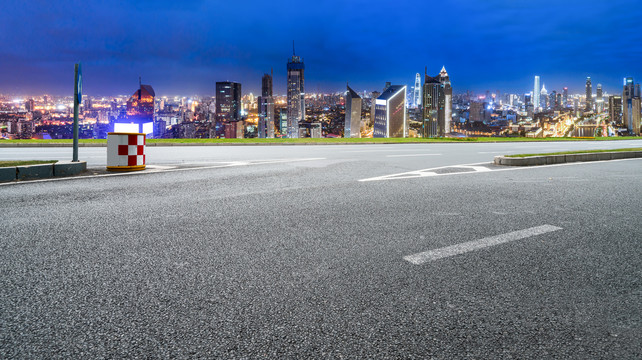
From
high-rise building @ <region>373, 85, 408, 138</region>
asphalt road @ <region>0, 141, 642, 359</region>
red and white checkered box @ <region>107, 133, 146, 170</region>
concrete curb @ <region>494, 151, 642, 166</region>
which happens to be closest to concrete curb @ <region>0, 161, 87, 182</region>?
red and white checkered box @ <region>107, 133, 146, 170</region>

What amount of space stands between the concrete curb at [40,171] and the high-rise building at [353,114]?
362 feet

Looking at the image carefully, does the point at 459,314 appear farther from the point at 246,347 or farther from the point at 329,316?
the point at 246,347

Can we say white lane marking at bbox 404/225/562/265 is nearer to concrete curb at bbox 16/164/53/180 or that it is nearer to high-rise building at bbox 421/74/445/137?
concrete curb at bbox 16/164/53/180

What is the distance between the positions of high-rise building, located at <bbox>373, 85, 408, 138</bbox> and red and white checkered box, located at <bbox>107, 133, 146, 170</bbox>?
84.7m

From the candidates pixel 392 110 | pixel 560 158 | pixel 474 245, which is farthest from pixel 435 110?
pixel 474 245

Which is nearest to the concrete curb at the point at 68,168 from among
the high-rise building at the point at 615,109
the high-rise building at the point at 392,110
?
the high-rise building at the point at 392,110

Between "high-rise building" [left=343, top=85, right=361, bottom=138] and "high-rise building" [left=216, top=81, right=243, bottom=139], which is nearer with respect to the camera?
"high-rise building" [left=343, top=85, right=361, bottom=138]

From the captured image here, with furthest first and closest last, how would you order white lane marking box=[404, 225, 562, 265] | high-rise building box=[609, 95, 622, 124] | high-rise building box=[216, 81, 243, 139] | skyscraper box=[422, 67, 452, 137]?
high-rise building box=[216, 81, 243, 139] → skyscraper box=[422, 67, 452, 137] → high-rise building box=[609, 95, 622, 124] → white lane marking box=[404, 225, 562, 265]

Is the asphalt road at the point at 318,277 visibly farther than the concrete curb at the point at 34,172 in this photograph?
No

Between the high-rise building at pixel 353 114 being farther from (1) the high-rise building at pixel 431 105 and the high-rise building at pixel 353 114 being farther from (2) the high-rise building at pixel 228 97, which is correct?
(2) the high-rise building at pixel 228 97

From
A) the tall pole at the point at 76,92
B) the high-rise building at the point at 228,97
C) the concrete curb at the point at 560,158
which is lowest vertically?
the concrete curb at the point at 560,158

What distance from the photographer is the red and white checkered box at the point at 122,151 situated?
9.36 meters

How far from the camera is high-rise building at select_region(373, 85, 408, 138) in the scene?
306 feet

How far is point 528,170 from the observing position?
32.8 ft
